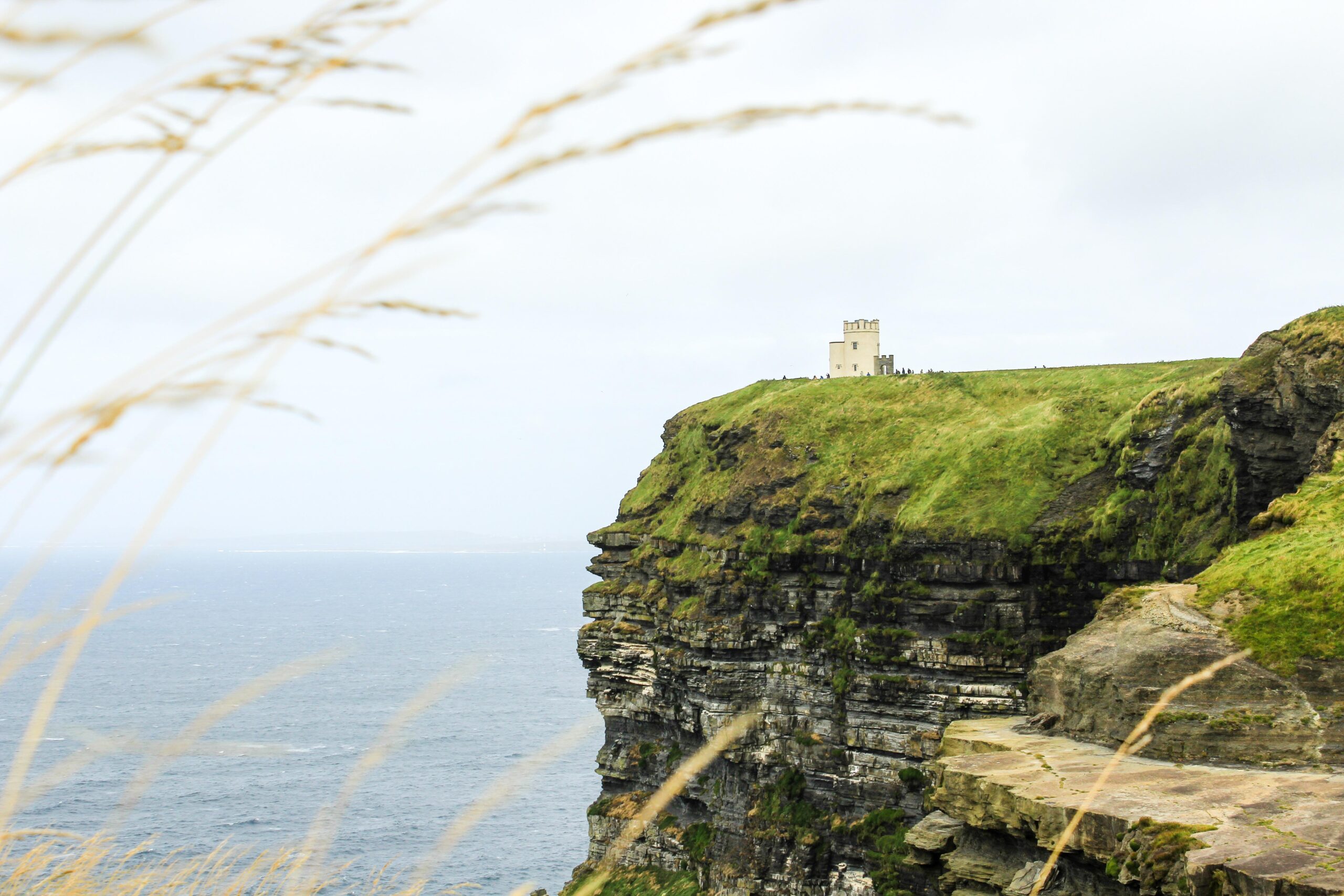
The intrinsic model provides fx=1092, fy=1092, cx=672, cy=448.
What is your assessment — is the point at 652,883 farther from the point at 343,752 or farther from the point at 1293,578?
the point at 343,752

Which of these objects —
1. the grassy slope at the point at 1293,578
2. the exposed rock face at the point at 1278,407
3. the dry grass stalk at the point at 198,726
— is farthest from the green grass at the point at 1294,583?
the dry grass stalk at the point at 198,726

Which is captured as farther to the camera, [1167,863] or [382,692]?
[382,692]

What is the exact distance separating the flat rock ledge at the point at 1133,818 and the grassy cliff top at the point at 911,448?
19.4m

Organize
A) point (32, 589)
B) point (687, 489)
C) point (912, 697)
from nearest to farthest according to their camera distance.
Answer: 1. point (912, 697)
2. point (687, 489)
3. point (32, 589)

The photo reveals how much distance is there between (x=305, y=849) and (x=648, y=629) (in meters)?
55.1

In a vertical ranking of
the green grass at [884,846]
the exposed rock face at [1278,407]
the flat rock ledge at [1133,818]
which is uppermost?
the exposed rock face at [1278,407]

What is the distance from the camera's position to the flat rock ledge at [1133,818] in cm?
1655

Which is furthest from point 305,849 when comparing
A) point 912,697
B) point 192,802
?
point 192,802

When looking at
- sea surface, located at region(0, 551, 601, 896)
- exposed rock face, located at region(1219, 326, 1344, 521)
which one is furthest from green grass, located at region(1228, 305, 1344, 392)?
sea surface, located at region(0, 551, 601, 896)

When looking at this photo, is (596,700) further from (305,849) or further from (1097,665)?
(305,849)

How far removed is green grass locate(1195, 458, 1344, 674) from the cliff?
119cm

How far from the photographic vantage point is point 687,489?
63.7 meters

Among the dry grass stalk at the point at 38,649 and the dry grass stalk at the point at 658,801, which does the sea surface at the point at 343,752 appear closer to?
the dry grass stalk at the point at 658,801

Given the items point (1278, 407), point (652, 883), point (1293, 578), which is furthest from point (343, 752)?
point (1293, 578)
